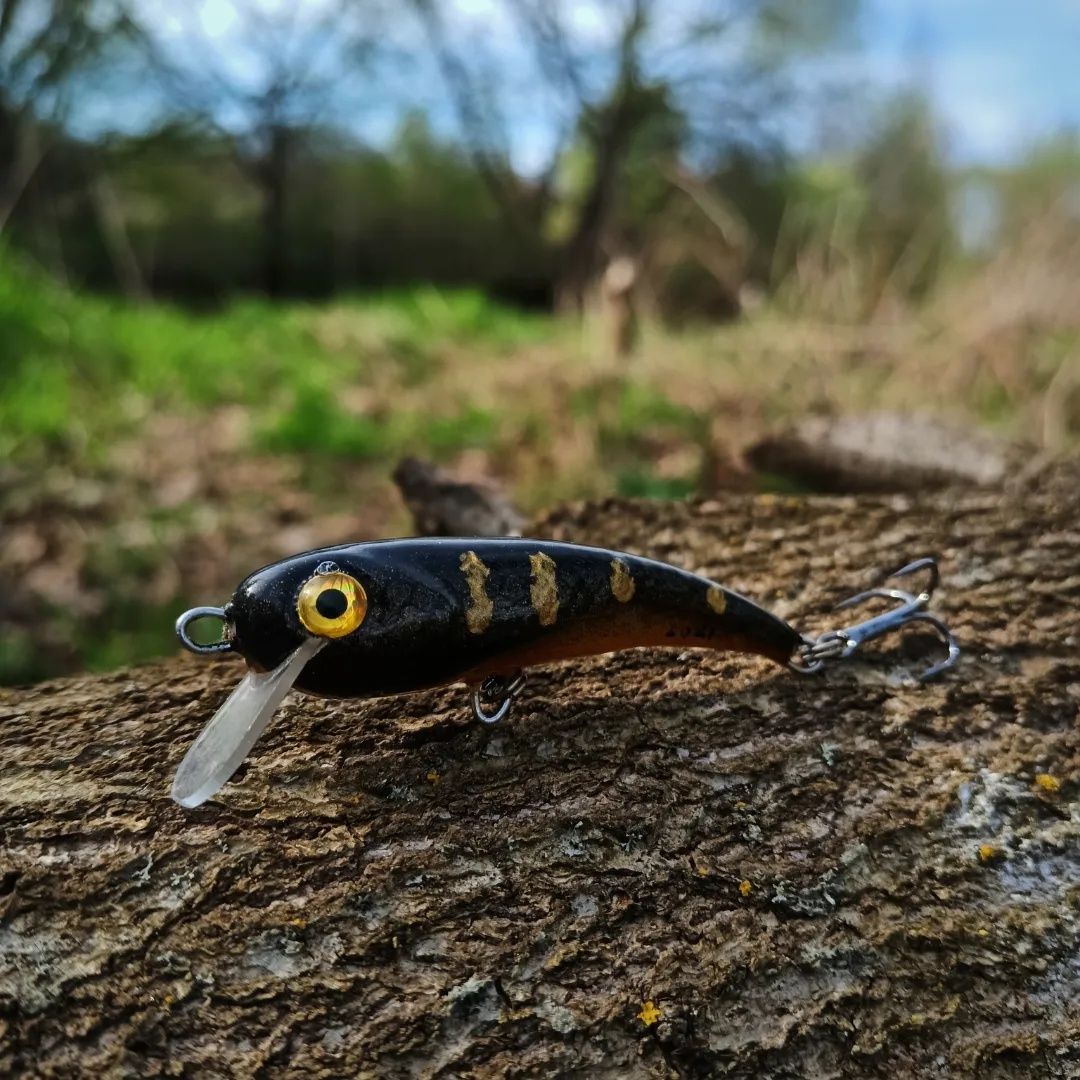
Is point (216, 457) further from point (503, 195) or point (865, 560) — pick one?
point (503, 195)

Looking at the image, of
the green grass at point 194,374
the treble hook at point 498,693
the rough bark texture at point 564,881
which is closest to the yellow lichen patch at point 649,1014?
the rough bark texture at point 564,881

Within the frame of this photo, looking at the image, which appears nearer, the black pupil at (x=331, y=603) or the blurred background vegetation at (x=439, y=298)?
the black pupil at (x=331, y=603)

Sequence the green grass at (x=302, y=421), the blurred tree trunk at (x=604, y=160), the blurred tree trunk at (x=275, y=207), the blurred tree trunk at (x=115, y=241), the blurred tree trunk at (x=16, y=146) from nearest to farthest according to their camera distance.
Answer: the green grass at (x=302, y=421) < the blurred tree trunk at (x=16, y=146) < the blurred tree trunk at (x=115, y=241) < the blurred tree trunk at (x=275, y=207) < the blurred tree trunk at (x=604, y=160)

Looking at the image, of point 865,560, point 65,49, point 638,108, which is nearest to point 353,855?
point 865,560

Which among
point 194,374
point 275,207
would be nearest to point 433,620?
point 194,374

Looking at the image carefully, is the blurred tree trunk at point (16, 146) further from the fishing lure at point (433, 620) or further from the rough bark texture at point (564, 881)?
the fishing lure at point (433, 620)

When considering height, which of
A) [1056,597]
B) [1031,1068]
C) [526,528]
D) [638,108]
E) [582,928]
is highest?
[638,108]

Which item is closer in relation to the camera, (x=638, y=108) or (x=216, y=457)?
(x=216, y=457)
